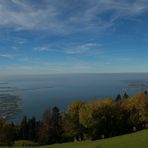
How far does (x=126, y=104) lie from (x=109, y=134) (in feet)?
28.7

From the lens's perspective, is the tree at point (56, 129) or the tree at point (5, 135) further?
the tree at point (56, 129)

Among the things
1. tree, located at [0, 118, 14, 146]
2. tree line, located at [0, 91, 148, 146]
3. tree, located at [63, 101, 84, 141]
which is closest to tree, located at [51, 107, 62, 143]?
tree line, located at [0, 91, 148, 146]

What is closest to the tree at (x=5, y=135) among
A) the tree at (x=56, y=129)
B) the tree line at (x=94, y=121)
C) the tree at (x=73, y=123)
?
the tree line at (x=94, y=121)

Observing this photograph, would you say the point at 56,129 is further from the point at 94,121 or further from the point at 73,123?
the point at 94,121

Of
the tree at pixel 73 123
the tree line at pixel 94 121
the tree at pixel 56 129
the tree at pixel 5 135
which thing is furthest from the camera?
the tree at pixel 56 129

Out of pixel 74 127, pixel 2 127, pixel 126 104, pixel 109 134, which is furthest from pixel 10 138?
A: pixel 126 104

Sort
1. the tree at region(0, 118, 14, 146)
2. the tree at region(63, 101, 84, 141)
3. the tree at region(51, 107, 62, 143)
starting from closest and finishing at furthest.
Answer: the tree at region(0, 118, 14, 146)
the tree at region(63, 101, 84, 141)
the tree at region(51, 107, 62, 143)

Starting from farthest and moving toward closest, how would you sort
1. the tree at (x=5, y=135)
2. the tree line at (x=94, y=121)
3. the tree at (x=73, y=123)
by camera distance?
1. the tree at (x=73, y=123)
2. the tree line at (x=94, y=121)
3. the tree at (x=5, y=135)

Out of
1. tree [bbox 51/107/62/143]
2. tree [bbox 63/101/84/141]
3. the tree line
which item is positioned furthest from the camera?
tree [bbox 51/107/62/143]

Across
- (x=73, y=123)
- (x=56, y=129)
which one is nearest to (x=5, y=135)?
(x=73, y=123)

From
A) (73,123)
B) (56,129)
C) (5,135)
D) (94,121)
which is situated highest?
(94,121)

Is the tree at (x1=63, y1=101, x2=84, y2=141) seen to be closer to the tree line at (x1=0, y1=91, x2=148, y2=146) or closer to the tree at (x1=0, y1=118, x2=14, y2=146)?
the tree line at (x1=0, y1=91, x2=148, y2=146)

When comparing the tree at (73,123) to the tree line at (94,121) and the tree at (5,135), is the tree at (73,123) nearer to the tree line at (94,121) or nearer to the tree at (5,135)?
the tree line at (94,121)

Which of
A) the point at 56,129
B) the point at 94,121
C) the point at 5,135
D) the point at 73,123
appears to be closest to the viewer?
the point at 5,135
